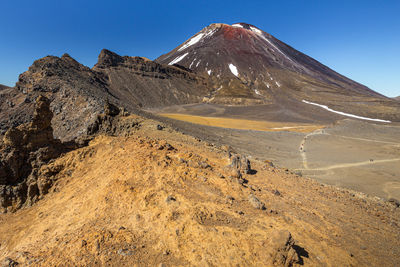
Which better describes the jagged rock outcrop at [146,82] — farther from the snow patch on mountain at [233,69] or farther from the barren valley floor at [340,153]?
the barren valley floor at [340,153]

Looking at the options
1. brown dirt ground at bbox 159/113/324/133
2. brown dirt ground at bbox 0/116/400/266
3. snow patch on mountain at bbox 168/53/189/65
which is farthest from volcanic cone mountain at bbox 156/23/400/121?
brown dirt ground at bbox 0/116/400/266

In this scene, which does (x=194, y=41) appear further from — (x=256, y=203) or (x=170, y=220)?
(x=170, y=220)

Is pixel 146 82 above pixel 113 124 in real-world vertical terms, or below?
above

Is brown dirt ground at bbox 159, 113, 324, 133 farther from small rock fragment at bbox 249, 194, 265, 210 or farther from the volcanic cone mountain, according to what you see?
small rock fragment at bbox 249, 194, 265, 210

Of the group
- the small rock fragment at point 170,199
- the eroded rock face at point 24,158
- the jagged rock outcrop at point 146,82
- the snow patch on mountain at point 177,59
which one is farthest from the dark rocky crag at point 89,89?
the snow patch on mountain at point 177,59

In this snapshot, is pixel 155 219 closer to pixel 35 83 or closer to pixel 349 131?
pixel 35 83

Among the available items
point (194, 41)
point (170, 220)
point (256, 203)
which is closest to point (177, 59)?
point (194, 41)

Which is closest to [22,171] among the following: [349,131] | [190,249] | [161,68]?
[190,249]
